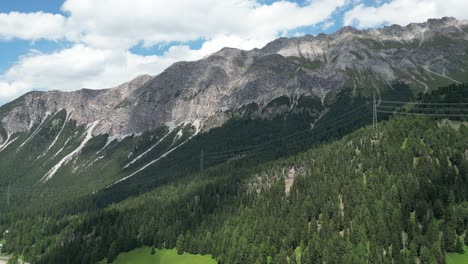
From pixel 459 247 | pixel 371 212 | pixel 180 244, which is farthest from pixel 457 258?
pixel 180 244

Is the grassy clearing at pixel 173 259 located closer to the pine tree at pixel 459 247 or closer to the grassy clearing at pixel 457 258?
the grassy clearing at pixel 457 258

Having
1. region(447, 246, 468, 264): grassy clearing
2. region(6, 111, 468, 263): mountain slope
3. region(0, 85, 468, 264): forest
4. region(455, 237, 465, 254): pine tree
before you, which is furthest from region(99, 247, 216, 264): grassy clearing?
region(455, 237, 465, 254): pine tree

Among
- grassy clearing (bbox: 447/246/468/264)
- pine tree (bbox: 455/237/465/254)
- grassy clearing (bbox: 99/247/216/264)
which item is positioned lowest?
grassy clearing (bbox: 99/247/216/264)

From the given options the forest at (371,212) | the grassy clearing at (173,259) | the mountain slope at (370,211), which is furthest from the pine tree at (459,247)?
the grassy clearing at (173,259)

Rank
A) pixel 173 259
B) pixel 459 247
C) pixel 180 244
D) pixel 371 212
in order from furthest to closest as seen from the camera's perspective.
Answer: pixel 180 244
pixel 173 259
pixel 371 212
pixel 459 247

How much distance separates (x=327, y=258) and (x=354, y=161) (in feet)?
200

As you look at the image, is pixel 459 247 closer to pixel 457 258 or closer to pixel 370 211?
pixel 457 258

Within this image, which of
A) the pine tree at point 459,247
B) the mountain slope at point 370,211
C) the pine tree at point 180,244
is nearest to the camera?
the pine tree at point 459,247

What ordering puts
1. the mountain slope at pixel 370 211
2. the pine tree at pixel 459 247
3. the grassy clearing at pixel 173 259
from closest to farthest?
the pine tree at pixel 459 247 < the mountain slope at pixel 370 211 < the grassy clearing at pixel 173 259

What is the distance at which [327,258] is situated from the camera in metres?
138

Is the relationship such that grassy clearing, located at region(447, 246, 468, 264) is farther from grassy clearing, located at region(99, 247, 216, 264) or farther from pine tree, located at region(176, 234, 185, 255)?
pine tree, located at region(176, 234, 185, 255)

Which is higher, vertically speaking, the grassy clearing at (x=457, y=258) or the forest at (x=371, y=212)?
the forest at (x=371, y=212)

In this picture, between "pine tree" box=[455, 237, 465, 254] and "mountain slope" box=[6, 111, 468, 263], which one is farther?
"mountain slope" box=[6, 111, 468, 263]

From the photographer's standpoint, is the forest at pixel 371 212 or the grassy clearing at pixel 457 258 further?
the forest at pixel 371 212
